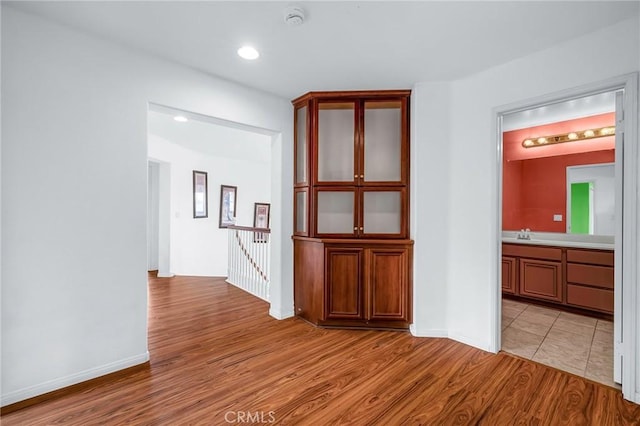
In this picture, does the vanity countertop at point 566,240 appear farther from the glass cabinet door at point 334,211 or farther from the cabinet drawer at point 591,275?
the glass cabinet door at point 334,211

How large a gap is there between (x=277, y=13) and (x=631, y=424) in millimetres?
3261

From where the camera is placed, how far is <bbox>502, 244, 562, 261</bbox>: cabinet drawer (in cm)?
376

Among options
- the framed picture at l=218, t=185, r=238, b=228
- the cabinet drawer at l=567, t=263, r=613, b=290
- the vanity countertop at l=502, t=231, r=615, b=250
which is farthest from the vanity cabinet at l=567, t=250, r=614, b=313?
the framed picture at l=218, t=185, r=238, b=228

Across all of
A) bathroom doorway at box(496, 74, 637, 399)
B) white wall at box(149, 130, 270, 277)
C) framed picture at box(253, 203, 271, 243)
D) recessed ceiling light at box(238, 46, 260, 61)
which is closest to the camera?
bathroom doorway at box(496, 74, 637, 399)

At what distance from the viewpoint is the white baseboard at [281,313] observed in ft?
11.0

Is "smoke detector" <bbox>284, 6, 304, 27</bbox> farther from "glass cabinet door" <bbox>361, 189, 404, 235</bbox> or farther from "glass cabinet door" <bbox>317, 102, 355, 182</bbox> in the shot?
"glass cabinet door" <bbox>361, 189, 404, 235</bbox>

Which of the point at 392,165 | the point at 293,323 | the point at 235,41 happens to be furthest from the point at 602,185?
the point at 235,41

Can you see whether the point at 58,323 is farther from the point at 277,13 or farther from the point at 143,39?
the point at 277,13

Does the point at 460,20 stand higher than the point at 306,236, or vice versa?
the point at 460,20

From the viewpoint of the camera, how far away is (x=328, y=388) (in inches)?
81.2

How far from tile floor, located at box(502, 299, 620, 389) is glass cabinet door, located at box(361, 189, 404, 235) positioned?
151 centimetres

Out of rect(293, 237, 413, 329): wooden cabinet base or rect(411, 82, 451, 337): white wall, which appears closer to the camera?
rect(411, 82, 451, 337): white wall

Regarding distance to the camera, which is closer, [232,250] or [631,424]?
[631,424]

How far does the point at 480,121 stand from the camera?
2688 mm
